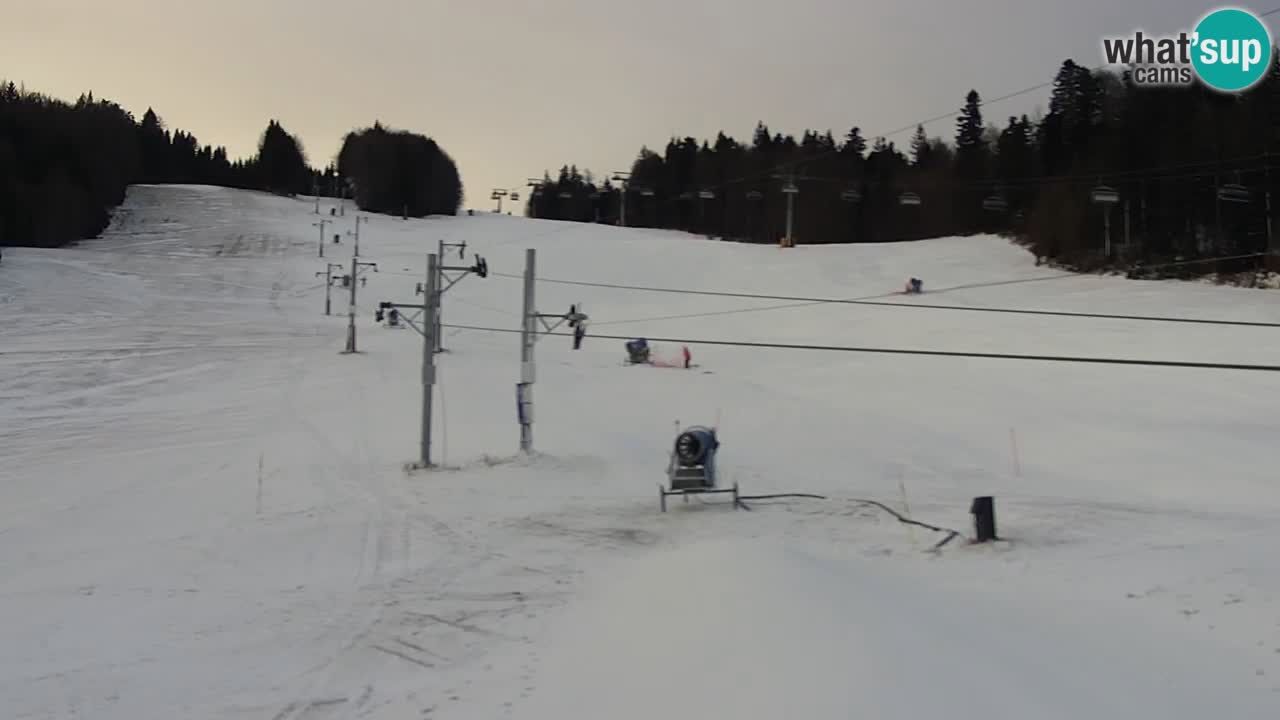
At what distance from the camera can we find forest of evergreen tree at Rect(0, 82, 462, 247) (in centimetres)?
7275

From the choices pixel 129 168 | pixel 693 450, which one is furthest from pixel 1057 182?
pixel 129 168

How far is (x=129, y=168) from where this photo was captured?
10781 cm

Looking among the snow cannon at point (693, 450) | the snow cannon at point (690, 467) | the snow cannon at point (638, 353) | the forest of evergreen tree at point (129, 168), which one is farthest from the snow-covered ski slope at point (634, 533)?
the forest of evergreen tree at point (129, 168)

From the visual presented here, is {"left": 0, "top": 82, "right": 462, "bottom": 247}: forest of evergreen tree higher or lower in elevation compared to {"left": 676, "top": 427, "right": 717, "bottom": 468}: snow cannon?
higher

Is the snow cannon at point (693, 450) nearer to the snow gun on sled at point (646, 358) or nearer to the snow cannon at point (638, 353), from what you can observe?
the snow gun on sled at point (646, 358)

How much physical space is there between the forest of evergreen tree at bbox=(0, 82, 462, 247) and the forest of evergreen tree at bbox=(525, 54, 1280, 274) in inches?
1165

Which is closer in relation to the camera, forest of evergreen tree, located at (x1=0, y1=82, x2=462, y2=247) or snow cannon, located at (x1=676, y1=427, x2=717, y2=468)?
snow cannon, located at (x1=676, y1=427, x2=717, y2=468)

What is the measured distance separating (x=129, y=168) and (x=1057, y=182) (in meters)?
98.9

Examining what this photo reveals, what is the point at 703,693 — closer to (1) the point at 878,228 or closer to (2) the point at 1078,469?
(2) the point at 1078,469

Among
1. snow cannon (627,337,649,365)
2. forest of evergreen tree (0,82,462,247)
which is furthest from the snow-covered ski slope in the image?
forest of evergreen tree (0,82,462,247)

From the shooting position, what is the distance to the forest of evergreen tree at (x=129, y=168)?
72.8 metres

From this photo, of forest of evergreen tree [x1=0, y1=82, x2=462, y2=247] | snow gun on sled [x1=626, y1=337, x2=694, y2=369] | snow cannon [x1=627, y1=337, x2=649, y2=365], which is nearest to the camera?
snow gun on sled [x1=626, y1=337, x2=694, y2=369]

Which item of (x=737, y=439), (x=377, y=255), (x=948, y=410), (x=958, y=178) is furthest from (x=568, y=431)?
(x=958, y=178)

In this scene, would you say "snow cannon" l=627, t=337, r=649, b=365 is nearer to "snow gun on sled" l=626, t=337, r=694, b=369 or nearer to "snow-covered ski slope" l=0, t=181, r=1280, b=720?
"snow gun on sled" l=626, t=337, r=694, b=369
